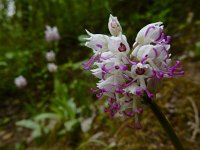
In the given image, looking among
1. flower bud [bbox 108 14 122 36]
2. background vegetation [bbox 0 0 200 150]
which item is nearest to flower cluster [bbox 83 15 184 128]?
flower bud [bbox 108 14 122 36]

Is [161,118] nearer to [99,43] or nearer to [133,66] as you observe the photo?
[133,66]

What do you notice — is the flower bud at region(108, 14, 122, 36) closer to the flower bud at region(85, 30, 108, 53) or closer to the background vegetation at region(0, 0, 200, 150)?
the flower bud at region(85, 30, 108, 53)

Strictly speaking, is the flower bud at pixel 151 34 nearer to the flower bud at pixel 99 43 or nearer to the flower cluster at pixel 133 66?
the flower cluster at pixel 133 66

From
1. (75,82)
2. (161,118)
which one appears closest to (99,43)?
(161,118)

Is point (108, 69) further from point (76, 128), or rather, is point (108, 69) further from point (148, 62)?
point (76, 128)

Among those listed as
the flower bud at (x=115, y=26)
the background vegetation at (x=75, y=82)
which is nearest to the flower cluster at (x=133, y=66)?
the flower bud at (x=115, y=26)

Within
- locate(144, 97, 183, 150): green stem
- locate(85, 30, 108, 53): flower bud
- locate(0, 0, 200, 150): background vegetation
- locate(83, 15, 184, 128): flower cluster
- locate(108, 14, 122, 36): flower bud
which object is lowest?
locate(144, 97, 183, 150): green stem
